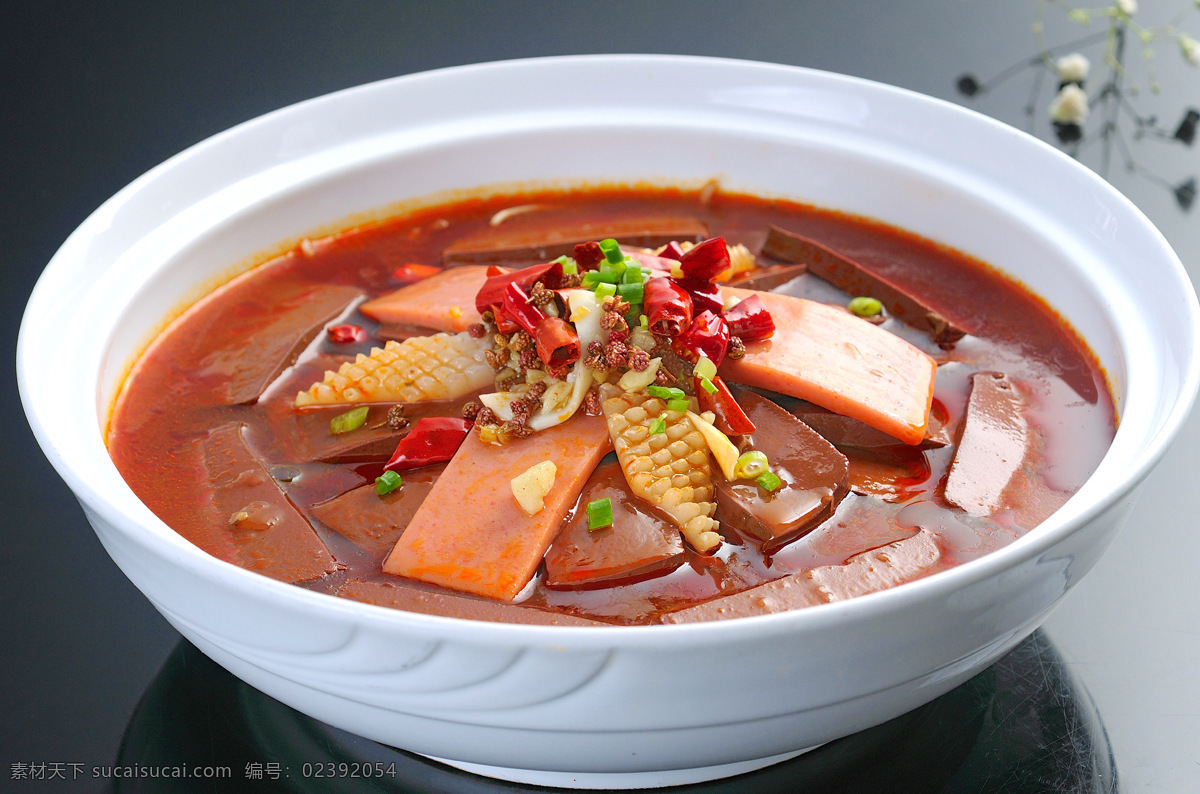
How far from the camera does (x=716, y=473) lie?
2.15m

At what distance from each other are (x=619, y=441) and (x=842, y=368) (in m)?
0.56

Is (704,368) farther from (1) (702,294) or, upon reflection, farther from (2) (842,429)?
(2) (842,429)

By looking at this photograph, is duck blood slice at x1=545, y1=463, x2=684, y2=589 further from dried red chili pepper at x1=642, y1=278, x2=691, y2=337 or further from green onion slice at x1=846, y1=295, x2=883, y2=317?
green onion slice at x1=846, y1=295, x2=883, y2=317

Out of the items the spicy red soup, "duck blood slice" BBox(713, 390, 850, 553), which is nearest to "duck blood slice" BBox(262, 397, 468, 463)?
the spicy red soup

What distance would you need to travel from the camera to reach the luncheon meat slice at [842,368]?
227 cm

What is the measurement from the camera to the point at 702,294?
2.28m

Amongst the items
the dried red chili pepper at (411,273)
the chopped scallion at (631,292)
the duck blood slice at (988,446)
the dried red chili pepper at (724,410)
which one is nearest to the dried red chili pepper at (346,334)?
the dried red chili pepper at (411,273)

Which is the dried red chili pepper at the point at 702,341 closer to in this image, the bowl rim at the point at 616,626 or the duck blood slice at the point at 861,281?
the bowl rim at the point at 616,626

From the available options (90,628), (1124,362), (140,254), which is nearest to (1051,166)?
(1124,362)

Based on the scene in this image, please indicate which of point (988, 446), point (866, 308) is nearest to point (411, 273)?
point (866, 308)

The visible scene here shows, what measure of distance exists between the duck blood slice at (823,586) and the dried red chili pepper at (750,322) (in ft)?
1.83

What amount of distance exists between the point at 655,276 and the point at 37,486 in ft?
5.38

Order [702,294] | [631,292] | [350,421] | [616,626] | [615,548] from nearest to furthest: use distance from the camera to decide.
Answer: [616,626], [615,548], [631,292], [702,294], [350,421]

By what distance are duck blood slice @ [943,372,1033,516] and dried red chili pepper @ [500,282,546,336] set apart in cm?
91
